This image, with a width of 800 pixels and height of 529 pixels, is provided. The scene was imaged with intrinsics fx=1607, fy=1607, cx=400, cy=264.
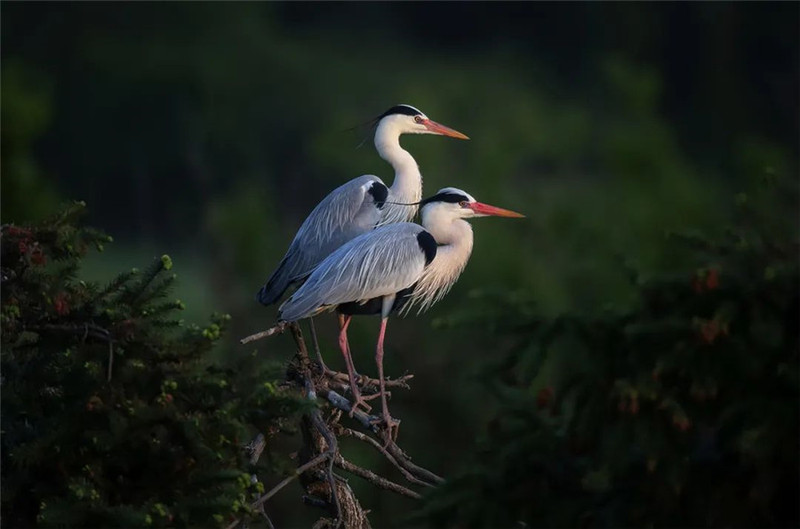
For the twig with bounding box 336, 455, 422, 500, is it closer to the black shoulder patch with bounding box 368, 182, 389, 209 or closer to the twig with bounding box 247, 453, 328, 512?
the twig with bounding box 247, 453, 328, 512

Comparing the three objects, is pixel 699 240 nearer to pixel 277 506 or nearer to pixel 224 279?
pixel 277 506

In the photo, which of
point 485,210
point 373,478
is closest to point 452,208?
point 485,210

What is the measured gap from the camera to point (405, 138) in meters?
20.4

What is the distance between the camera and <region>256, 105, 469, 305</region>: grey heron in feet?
20.7

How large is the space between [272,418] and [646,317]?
119 cm

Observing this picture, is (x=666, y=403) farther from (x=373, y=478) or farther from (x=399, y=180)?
(x=399, y=180)

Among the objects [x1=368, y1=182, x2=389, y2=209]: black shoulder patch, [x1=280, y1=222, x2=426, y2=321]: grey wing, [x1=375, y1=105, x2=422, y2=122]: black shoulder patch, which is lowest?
[x1=280, y1=222, x2=426, y2=321]: grey wing

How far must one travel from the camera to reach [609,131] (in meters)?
27.8

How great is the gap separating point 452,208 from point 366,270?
483mm

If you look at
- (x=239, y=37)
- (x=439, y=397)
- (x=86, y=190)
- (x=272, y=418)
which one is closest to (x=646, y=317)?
(x=272, y=418)

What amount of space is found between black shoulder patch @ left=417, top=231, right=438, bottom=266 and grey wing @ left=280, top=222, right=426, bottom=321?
1cm

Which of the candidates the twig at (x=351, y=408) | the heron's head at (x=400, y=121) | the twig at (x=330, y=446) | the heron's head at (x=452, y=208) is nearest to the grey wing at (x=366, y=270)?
the heron's head at (x=452, y=208)

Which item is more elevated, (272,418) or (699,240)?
(699,240)

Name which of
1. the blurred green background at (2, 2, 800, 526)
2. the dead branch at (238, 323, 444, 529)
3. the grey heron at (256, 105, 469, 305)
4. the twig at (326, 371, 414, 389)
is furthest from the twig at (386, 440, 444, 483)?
the blurred green background at (2, 2, 800, 526)
